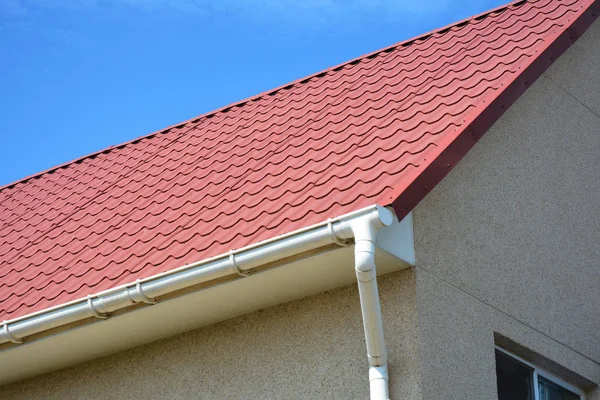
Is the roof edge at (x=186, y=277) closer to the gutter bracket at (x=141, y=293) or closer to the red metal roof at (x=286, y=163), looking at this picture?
the gutter bracket at (x=141, y=293)

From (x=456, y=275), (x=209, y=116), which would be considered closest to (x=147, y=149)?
(x=209, y=116)

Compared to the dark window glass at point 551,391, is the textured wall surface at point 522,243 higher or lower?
higher

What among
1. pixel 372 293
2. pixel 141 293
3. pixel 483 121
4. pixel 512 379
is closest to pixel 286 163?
pixel 483 121

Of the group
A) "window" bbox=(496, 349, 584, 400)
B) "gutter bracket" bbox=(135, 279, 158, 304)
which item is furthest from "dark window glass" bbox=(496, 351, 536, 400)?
"gutter bracket" bbox=(135, 279, 158, 304)

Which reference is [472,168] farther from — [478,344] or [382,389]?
[382,389]

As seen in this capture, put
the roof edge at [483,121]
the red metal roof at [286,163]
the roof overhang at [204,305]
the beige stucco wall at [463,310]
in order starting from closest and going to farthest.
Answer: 1. the roof edge at [483,121]
2. the roof overhang at [204,305]
3. the beige stucco wall at [463,310]
4. the red metal roof at [286,163]

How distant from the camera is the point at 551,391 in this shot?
22.7ft

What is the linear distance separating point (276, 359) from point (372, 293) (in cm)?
101

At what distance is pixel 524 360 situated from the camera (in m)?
6.73

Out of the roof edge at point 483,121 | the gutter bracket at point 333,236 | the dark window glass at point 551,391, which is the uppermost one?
the roof edge at point 483,121

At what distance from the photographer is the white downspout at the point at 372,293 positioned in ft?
17.4

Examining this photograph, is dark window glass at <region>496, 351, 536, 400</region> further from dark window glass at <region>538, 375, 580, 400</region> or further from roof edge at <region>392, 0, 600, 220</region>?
roof edge at <region>392, 0, 600, 220</region>

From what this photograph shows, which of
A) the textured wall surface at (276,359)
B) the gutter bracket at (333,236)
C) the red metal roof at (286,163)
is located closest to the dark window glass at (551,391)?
the textured wall surface at (276,359)

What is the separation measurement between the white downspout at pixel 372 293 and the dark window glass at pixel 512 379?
49.7 inches
